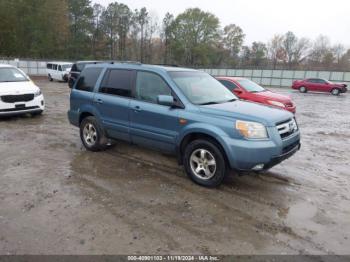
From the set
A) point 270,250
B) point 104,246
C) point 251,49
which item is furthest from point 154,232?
point 251,49

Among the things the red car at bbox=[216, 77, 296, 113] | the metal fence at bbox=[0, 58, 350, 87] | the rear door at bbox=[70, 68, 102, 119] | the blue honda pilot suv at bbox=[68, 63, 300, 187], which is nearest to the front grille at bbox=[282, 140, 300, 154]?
the blue honda pilot suv at bbox=[68, 63, 300, 187]

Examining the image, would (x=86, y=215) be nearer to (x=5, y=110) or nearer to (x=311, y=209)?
(x=311, y=209)

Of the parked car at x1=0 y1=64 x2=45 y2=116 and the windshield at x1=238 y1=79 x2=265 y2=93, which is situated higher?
the windshield at x1=238 y1=79 x2=265 y2=93

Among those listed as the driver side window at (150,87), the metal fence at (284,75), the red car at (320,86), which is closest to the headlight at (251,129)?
the driver side window at (150,87)

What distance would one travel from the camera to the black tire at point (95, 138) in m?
6.40

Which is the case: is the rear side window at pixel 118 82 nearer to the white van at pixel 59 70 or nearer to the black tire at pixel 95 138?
the black tire at pixel 95 138

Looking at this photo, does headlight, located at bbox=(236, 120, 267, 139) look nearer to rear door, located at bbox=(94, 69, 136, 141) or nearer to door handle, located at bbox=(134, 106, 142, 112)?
door handle, located at bbox=(134, 106, 142, 112)

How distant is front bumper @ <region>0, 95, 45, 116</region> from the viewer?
9438 millimetres

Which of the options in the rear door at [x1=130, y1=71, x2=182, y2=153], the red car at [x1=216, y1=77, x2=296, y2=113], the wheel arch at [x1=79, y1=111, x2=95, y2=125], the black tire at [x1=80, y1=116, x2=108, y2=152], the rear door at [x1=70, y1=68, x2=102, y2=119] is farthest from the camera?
the red car at [x1=216, y1=77, x2=296, y2=113]

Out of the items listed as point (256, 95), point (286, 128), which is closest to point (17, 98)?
point (256, 95)

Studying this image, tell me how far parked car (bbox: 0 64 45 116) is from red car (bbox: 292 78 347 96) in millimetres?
25923

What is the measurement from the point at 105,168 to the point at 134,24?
2926 inches

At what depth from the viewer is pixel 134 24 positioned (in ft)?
244

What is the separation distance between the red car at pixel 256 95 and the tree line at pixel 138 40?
168 ft
